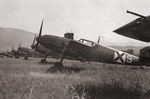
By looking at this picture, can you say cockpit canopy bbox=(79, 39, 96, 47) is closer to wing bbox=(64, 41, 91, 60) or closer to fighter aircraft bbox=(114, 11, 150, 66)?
wing bbox=(64, 41, 91, 60)

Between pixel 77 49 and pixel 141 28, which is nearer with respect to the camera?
pixel 141 28

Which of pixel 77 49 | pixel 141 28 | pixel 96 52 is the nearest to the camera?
pixel 141 28

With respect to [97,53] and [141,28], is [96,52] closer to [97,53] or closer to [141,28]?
[97,53]

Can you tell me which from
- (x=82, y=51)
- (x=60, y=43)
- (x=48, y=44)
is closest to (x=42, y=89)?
(x=82, y=51)

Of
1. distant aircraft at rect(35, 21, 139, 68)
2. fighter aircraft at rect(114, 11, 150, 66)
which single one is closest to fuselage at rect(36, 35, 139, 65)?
distant aircraft at rect(35, 21, 139, 68)

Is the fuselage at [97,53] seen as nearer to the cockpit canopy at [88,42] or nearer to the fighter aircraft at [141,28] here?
the cockpit canopy at [88,42]

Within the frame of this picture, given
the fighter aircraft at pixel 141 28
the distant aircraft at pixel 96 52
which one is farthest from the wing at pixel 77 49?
the fighter aircraft at pixel 141 28

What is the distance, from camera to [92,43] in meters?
12.7

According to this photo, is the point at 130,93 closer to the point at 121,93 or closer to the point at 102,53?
the point at 121,93

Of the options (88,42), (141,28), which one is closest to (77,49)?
(88,42)

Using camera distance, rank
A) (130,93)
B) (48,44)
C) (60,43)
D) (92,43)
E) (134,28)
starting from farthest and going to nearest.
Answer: (48,44) → (60,43) → (92,43) → (130,93) → (134,28)

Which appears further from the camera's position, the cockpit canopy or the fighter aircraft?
the cockpit canopy

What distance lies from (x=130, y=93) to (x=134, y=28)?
237 centimetres

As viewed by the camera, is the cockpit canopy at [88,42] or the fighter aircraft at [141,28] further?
the cockpit canopy at [88,42]
